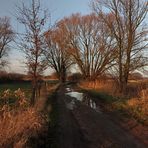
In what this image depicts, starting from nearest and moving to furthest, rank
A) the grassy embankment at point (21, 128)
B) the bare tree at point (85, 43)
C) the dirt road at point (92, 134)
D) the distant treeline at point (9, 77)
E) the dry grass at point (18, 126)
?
the dry grass at point (18, 126) < the grassy embankment at point (21, 128) < the dirt road at point (92, 134) < the bare tree at point (85, 43) < the distant treeline at point (9, 77)

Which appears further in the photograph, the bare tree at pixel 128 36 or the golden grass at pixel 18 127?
the bare tree at pixel 128 36

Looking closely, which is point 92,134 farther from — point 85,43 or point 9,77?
point 9,77

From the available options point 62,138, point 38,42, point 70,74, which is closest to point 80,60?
point 70,74

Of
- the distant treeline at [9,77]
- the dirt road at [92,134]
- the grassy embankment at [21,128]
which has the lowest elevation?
the dirt road at [92,134]

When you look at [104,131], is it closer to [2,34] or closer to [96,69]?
[96,69]

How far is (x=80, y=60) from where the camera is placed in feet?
164

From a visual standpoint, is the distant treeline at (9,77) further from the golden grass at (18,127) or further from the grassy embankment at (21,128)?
the golden grass at (18,127)

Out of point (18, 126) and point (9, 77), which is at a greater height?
point (9, 77)

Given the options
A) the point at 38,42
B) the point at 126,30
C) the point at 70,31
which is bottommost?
the point at 38,42

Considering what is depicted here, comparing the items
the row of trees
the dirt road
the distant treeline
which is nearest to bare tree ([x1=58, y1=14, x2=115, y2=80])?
the row of trees

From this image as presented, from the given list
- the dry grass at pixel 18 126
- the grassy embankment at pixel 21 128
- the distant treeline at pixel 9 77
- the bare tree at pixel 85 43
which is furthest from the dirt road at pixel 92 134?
the distant treeline at pixel 9 77

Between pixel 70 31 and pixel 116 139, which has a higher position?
pixel 70 31

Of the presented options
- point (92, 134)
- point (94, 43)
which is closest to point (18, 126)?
point (92, 134)

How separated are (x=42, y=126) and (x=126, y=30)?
18.7 meters
